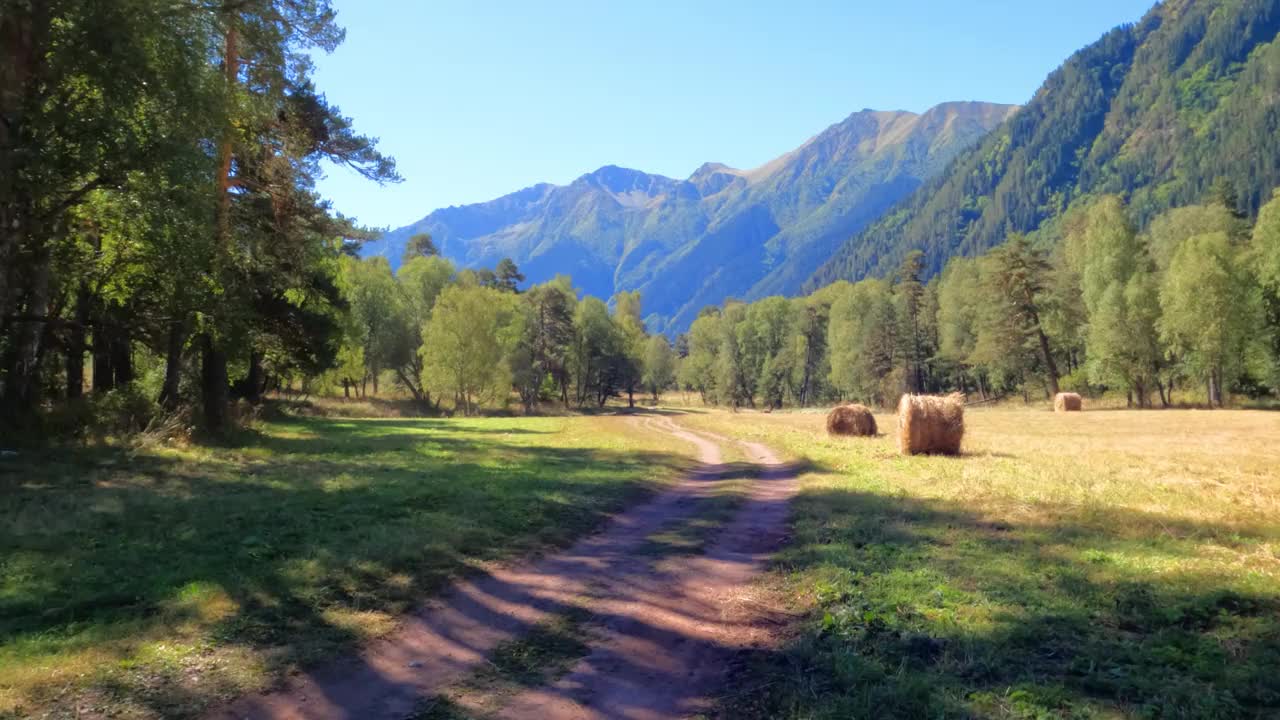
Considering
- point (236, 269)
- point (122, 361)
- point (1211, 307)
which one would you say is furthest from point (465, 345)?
point (1211, 307)

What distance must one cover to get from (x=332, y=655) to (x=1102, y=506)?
1214 centimetres

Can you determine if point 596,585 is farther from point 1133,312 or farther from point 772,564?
point 1133,312

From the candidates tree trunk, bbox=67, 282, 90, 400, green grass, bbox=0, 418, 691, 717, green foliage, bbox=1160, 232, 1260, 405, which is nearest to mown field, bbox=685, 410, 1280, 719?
green grass, bbox=0, 418, 691, 717

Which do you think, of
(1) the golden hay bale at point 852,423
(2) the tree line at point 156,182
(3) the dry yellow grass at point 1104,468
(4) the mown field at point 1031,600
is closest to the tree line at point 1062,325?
(3) the dry yellow grass at point 1104,468

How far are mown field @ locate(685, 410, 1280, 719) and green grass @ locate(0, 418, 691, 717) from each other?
13.8 feet

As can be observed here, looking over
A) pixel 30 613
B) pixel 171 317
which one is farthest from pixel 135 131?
pixel 30 613

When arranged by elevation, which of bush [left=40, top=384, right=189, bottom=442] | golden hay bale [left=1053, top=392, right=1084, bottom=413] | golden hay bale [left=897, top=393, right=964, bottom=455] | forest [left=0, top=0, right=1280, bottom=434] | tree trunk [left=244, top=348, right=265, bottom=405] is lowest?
golden hay bale [left=1053, top=392, right=1084, bottom=413]

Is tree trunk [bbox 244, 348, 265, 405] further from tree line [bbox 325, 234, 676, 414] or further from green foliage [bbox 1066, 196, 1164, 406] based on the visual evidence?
green foliage [bbox 1066, 196, 1164, 406]

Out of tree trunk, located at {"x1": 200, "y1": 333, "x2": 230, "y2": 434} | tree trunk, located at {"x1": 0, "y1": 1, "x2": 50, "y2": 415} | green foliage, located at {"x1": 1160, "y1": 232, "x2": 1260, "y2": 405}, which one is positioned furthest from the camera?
green foliage, located at {"x1": 1160, "y1": 232, "x2": 1260, "y2": 405}

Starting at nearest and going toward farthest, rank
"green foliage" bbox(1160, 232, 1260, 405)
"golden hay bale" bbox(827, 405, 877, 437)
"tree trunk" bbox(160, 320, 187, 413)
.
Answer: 1. "tree trunk" bbox(160, 320, 187, 413)
2. "golden hay bale" bbox(827, 405, 877, 437)
3. "green foliage" bbox(1160, 232, 1260, 405)

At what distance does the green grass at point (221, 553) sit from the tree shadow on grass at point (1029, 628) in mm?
4253

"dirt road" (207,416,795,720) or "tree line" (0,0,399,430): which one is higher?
"tree line" (0,0,399,430)

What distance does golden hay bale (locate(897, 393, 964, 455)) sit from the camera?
1991 centimetres

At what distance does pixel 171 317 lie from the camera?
1881 centimetres
